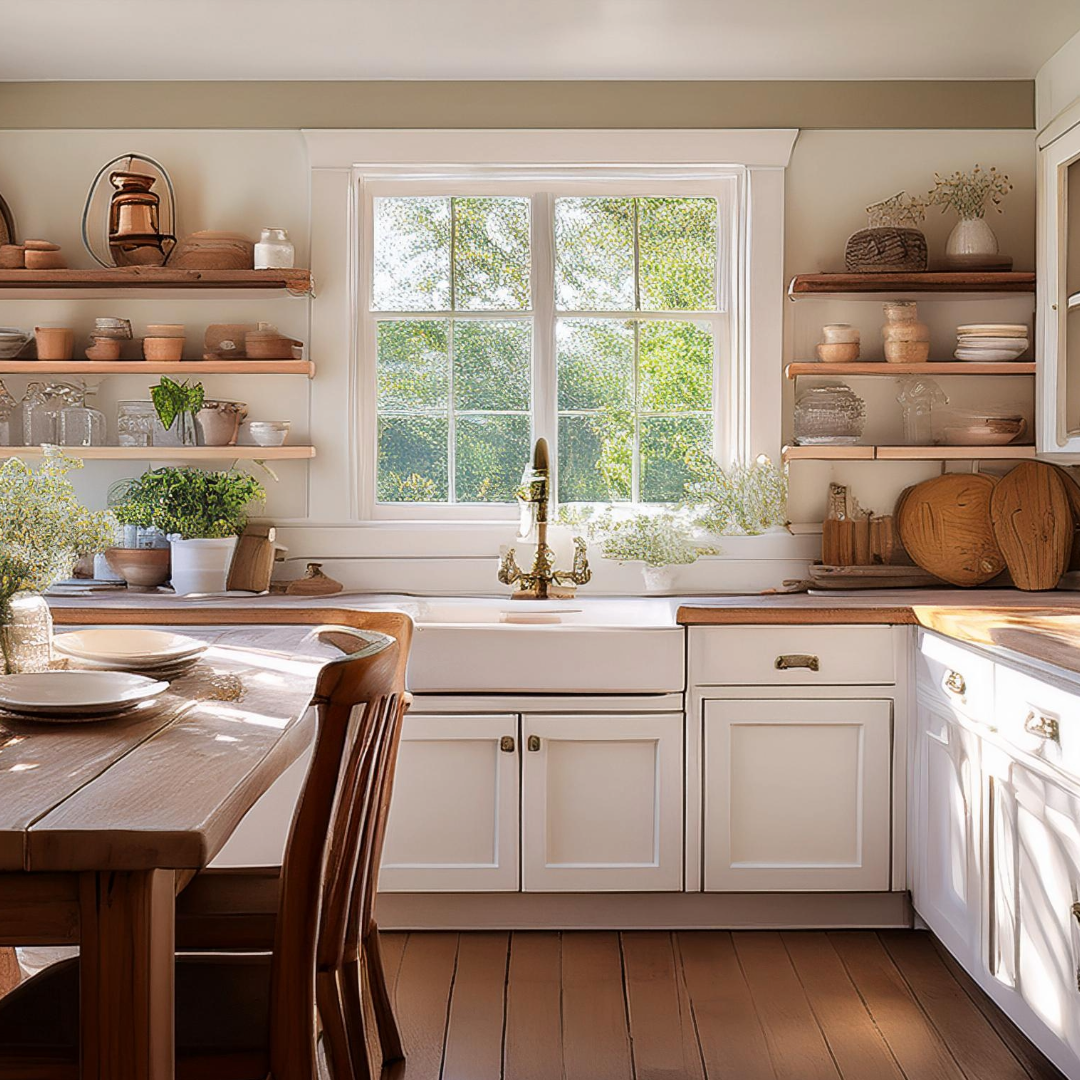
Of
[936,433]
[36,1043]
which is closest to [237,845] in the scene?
[36,1043]

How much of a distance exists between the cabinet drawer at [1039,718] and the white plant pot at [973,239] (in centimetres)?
159

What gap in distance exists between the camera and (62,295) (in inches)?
146

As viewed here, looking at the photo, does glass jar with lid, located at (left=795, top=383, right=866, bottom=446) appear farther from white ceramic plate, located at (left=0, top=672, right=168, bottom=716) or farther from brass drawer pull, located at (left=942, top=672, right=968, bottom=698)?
white ceramic plate, located at (left=0, top=672, right=168, bottom=716)

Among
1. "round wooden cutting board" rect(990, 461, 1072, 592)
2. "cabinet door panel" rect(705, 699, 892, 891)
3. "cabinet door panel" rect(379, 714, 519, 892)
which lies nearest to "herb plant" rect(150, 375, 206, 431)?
"cabinet door panel" rect(379, 714, 519, 892)

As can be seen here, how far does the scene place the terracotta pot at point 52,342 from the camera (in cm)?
362

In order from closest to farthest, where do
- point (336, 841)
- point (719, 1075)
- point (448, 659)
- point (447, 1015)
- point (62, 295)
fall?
1. point (336, 841)
2. point (719, 1075)
3. point (447, 1015)
4. point (448, 659)
5. point (62, 295)

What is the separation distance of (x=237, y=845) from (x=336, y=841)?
1.49 m

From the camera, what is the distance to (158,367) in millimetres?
3578

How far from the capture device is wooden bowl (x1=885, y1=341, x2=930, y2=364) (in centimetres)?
359

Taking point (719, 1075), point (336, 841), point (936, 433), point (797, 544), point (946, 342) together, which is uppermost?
point (946, 342)

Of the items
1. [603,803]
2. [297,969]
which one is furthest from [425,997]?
Answer: [297,969]

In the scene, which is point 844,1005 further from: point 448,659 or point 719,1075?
point 448,659

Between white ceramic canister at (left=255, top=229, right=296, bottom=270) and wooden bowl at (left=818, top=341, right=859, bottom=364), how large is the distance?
1660 millimetres

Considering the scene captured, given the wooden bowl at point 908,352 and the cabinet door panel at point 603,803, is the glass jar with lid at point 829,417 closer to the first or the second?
the wooden bowl at point 908,352
